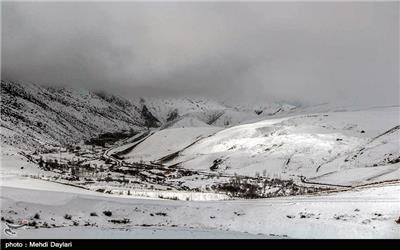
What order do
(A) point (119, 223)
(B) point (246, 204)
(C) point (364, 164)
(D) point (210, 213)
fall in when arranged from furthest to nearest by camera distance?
(C) point (364, 164) < (B) point (246, 204) < (D) point (210, 213) < (A) point (119, 223)

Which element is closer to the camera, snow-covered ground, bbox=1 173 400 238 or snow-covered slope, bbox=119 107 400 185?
snow-covered ground, bbox=1 173 400 238

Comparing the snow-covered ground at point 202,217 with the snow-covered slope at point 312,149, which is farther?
the snow-covered slope at point 312,149

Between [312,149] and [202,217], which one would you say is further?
[312,149]

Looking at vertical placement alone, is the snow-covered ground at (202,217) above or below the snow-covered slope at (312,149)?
below

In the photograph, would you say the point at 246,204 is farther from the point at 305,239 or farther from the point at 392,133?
the point at 392,133

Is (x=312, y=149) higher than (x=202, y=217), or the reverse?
(x=312, y=149)

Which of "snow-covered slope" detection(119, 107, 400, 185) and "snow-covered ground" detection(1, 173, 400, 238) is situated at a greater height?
"snow-covered slope" detection(119, 107, 400, 185)

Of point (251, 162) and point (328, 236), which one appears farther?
point (251, 162)
